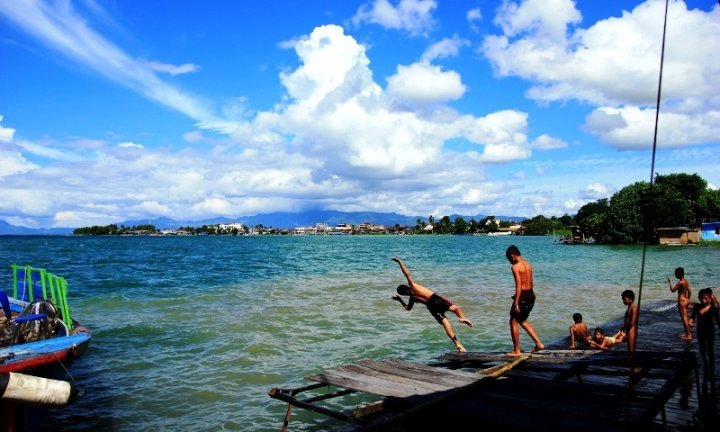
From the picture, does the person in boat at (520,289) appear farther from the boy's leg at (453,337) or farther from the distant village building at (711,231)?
the distant village building at (711,231)

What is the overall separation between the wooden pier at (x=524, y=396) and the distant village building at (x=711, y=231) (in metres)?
81.8

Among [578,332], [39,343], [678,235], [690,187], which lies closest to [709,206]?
[690,187]

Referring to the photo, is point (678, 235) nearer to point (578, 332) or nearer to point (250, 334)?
point (578, 332)

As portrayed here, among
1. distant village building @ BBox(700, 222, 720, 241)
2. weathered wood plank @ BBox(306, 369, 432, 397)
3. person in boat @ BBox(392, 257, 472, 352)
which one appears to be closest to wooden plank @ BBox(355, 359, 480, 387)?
weathered wood plank @ BBox(306, 369, 432, 397)

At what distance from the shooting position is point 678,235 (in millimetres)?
78000

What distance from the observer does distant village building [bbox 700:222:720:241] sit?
7381 centimetres

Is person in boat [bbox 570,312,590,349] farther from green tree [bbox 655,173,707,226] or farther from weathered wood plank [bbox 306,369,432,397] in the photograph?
green tree [bbox 655,173,707,226]

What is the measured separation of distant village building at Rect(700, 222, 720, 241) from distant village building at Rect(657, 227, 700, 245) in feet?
2.85

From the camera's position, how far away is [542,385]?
6.71m

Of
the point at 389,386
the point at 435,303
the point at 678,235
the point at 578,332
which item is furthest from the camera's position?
the point at 678,235

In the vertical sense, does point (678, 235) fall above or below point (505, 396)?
above

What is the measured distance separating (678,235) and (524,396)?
8751cm

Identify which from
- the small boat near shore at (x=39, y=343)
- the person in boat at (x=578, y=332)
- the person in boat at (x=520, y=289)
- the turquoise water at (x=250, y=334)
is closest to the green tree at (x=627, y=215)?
the turquoise water at (x=250, y=334)

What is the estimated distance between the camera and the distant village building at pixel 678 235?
76500mm
